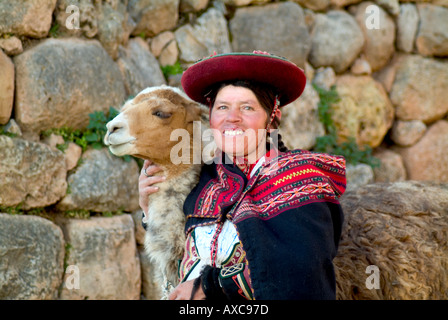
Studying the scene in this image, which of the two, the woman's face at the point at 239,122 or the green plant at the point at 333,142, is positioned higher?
the woman's face at the point at 239,122

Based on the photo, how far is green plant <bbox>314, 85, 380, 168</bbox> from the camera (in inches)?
190

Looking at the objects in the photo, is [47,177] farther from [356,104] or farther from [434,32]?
[434,32]

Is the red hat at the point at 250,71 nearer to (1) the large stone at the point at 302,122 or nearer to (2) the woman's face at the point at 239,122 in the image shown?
(2) the woman's face at the point at 239,122

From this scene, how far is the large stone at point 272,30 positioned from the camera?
447 cm

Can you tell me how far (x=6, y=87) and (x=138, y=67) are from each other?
1126mm

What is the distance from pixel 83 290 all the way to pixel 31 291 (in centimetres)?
37

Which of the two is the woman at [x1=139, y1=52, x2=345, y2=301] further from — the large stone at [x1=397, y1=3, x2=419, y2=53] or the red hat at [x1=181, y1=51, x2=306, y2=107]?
the large stone at [x1=397, y1=3, x2=419, y2=53]

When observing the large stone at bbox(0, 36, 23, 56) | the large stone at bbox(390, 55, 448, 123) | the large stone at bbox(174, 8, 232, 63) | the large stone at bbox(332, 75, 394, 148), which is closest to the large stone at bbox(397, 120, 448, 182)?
the large stone at bbox(390, 55, 448, 123)

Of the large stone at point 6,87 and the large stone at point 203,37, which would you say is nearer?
the large stone at point 6,87

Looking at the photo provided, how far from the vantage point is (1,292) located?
2643 millimetres

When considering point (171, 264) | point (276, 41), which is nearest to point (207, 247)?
point (171, 264)

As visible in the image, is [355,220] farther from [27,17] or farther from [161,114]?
[27,17]

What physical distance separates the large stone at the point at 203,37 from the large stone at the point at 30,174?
1584 millimetres

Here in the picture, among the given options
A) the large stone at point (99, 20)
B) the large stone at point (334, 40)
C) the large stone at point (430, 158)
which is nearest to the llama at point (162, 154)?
the large stone at point (99, 20)
